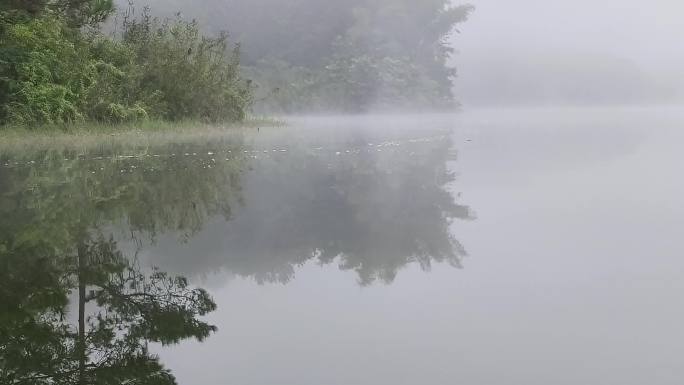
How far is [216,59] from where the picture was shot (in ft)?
86.6

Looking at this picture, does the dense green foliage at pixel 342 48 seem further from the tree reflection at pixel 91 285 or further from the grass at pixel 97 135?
the tree reflection at pixel 91 285

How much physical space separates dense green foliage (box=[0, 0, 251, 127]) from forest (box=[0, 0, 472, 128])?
0.11 feet

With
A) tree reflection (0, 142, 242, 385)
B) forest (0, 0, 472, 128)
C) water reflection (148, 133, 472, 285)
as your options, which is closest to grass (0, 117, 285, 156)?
forest (0, 0, 472, 128)

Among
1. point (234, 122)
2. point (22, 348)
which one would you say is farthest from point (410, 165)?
point (234, 122)

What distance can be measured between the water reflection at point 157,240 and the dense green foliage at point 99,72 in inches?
227

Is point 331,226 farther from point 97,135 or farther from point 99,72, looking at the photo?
point 99,72

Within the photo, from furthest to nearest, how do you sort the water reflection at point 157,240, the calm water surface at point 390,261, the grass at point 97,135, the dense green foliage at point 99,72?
the dense green foliage at point 99,72
the grass at point 97,135
the water reflection at point 157,240
the calm water surface at point 390,261

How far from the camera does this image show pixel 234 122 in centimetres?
2697

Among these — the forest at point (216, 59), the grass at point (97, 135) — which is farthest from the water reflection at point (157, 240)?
the forest at point (216, 59)

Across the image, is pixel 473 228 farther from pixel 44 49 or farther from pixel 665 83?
pixel 665 83

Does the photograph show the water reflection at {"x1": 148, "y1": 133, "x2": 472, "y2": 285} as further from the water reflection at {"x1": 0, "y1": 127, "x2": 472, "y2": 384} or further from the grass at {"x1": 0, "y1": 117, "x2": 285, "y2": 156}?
the grass at {"x1": 0, "y1": 117, "x2": 285, "y2": 156}

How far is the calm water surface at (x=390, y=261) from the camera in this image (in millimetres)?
3260

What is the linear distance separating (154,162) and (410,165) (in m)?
4.37

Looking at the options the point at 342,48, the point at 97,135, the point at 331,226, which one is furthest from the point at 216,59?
A: the point at 342,48
